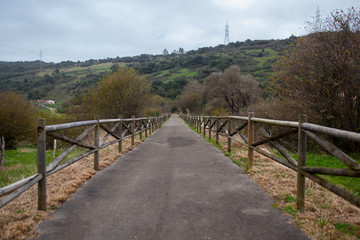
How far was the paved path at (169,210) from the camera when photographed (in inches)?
115

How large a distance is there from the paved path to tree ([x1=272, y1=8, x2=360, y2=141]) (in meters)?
5.14

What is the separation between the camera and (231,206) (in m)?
3.72

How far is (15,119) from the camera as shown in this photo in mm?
14898

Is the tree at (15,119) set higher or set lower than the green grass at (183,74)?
lower

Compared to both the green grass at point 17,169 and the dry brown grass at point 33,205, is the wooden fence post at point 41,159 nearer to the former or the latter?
the dry brown grass at point 33,205

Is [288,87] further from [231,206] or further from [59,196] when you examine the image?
[59,196]

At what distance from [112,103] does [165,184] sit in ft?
49.7

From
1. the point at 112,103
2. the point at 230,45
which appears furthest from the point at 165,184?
the point at 230,45

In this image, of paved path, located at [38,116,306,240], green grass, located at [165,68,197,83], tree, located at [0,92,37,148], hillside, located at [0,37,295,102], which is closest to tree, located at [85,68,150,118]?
tree, located at [0,92,37,148]

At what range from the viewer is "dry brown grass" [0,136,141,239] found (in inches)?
111

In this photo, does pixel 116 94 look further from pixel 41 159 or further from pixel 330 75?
pixel 41 159

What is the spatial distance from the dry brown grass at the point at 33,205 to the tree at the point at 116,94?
13233 mm

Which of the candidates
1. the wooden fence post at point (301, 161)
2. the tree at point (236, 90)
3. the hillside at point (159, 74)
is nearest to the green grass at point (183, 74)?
the hillside at point (159, 74)

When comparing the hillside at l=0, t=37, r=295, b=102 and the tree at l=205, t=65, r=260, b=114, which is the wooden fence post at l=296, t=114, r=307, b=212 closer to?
the tree at l=205, t=65, r=260, b=114
